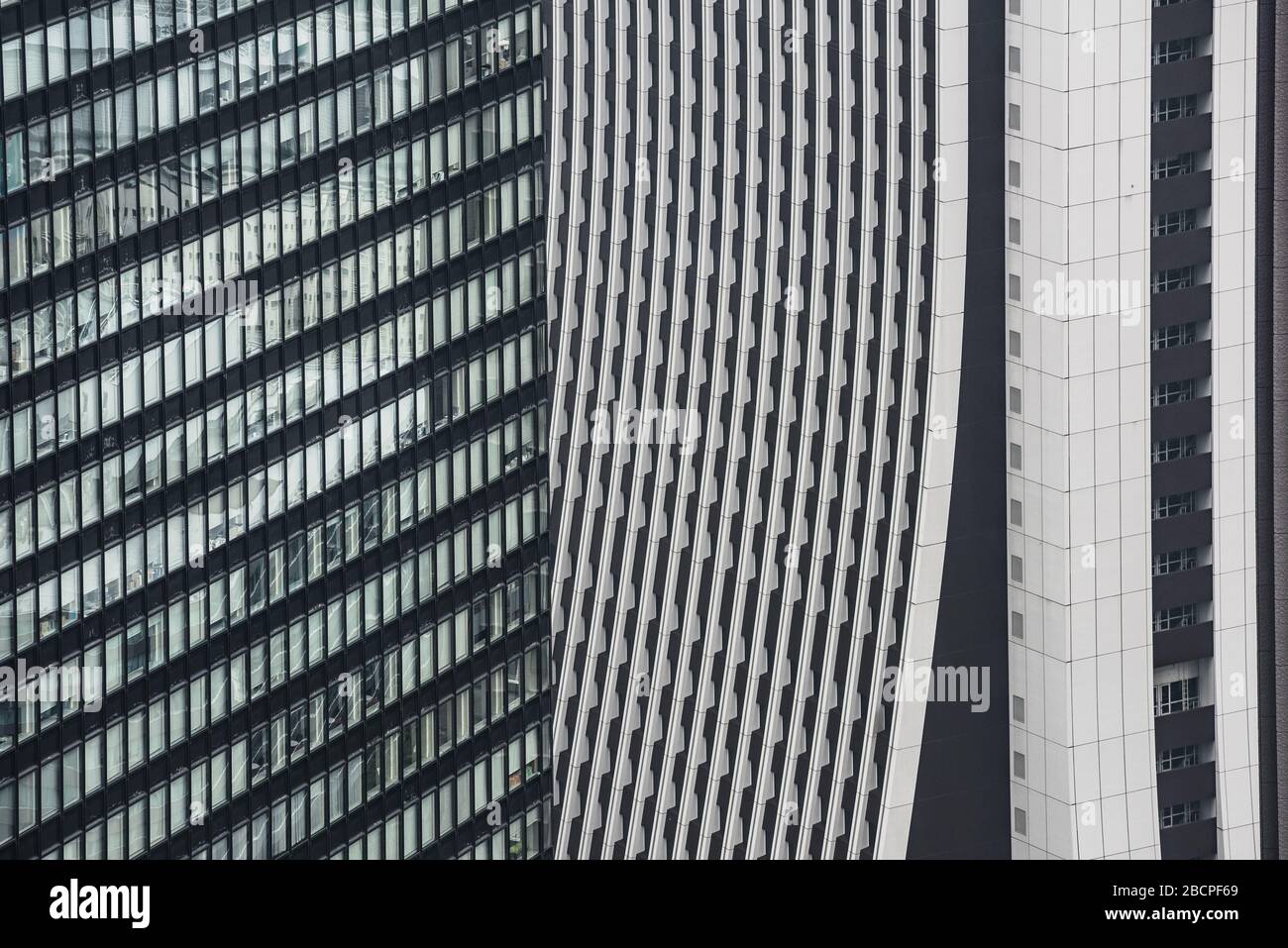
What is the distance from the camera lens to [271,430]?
490ft

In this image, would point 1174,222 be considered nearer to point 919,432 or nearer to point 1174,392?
point 1174,392

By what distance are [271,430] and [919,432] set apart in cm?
3858

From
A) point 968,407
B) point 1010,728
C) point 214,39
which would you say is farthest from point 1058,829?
point 214,39

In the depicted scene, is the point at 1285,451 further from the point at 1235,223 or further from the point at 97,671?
the point at 97,671

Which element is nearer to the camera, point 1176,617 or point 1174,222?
point 1174,222

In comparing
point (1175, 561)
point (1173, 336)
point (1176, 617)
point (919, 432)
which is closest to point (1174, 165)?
point (1173, 336)

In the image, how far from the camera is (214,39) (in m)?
140

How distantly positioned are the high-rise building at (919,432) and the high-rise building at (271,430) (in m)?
19.6

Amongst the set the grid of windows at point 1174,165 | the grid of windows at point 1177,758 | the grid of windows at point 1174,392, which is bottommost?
the grid of windows at point 1177,758

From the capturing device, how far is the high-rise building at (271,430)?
13862cm

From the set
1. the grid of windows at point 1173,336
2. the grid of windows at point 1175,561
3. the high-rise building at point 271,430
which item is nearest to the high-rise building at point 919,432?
the grid of windows at point 1173,336

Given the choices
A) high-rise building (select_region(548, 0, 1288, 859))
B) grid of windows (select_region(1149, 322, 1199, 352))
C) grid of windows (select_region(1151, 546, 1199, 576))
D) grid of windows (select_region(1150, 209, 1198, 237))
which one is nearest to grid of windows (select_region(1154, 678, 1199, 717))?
high-rise building (select_region(548, 0, 1288, 859))

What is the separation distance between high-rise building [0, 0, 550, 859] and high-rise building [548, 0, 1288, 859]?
19.6 meters

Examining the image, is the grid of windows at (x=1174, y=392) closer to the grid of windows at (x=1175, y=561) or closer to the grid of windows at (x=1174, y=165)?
the grid of windows at (x=1175, y=561)
